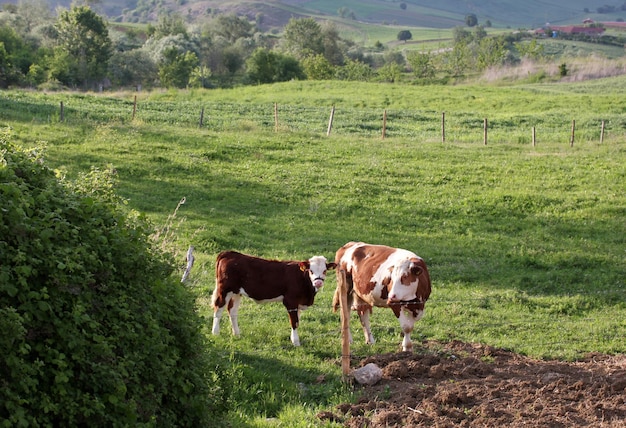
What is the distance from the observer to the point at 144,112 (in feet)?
147

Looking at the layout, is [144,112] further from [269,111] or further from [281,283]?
[281,283]

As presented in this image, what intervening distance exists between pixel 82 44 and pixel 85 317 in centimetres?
8101

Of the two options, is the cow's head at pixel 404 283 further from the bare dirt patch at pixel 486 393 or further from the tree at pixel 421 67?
the tree at pixel 421 67

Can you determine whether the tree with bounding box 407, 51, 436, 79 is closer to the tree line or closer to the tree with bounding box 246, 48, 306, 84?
the tree line

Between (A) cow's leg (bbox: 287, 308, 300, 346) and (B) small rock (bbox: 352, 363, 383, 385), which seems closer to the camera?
(B) small rock (bbox: 352, 363, 383, 385)

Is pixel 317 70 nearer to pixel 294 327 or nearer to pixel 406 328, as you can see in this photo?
pixel 294 327

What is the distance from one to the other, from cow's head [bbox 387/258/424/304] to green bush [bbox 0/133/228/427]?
4.95m

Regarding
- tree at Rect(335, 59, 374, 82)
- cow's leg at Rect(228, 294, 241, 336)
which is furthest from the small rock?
tree at Rect(335, 59, 374, 82)

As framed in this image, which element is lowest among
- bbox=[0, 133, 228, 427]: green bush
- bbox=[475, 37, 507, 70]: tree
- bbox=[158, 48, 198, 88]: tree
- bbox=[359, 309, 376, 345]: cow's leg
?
bbox=[359, 309, 376, 345]: cow's leg

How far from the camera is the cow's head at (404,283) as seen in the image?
12.1 meters

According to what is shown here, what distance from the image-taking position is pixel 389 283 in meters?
12.3

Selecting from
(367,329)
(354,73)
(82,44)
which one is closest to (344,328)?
(367,329)

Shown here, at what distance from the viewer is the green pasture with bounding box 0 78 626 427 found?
42.1 ft

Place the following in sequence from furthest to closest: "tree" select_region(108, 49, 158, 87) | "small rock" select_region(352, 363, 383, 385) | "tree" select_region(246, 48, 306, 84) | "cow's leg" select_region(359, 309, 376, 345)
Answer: "tree" select_region(108, 49, 158, 87), "tree" select_region(246, 48, 306, 84), "cow's leg" select_region(359, 309, 376, 345), "small rock" select_region(352, 363, 383, 385)
